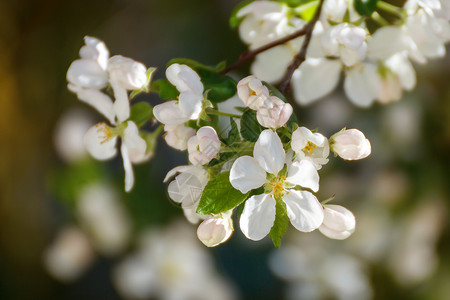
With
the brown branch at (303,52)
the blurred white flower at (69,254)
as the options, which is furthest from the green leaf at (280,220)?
the blurred white flower at (69,254)

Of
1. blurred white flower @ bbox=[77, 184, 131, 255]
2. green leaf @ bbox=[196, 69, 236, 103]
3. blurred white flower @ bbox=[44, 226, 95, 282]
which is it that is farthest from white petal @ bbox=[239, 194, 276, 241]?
blurred white flower @ bbox=[44, 226, 95, 282]

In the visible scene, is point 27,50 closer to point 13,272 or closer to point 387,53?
point 13,272

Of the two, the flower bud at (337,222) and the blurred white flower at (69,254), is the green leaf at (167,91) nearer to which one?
the flower bud at (337,222)

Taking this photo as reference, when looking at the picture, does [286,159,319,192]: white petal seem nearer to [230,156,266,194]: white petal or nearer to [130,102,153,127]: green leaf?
[230,156,266,194]: white petal

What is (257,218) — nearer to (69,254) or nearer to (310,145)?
(310,145)

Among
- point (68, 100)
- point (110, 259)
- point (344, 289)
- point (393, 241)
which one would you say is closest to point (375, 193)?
point (393, 241)
